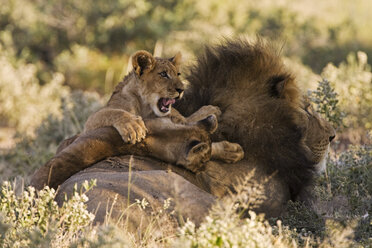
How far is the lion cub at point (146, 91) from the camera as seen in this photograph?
455cm

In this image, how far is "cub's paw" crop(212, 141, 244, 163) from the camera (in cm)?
411

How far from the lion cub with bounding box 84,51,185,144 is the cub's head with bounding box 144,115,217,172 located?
37 cm

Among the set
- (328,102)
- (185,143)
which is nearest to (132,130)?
(185,143)

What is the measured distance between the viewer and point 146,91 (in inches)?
187

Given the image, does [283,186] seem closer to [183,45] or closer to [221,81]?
[221,81]

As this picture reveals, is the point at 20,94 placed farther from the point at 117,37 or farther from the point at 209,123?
the point at 209,123

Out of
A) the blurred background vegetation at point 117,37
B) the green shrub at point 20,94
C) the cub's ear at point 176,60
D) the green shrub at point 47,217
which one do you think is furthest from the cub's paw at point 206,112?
the green shrub at point 20,94

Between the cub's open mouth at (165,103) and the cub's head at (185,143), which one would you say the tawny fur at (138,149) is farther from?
the cub's open mouth at (165,103)

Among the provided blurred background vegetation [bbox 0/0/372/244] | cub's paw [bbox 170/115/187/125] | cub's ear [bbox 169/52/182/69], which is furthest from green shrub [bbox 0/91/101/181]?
cub's paw [bbox 170/115/187/125]

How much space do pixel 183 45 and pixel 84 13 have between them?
2624 millimetres

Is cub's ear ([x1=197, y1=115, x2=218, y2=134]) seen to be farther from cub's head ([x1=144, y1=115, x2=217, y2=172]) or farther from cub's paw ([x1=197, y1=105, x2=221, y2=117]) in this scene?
cub's paw ([x1=197, y1=105, x2=221, y2=117])

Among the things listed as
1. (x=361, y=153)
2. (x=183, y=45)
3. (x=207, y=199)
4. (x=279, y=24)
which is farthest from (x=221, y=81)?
(x=279, y=24)

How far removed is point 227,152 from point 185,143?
285 mm

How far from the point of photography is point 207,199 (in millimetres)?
3648
